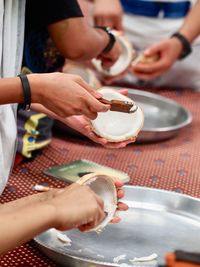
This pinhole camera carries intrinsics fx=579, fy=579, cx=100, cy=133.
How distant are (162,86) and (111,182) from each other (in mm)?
1060

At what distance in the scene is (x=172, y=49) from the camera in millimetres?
1644

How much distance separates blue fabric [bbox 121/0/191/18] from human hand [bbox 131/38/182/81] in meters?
0.15

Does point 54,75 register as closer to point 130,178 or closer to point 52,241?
point 52,241

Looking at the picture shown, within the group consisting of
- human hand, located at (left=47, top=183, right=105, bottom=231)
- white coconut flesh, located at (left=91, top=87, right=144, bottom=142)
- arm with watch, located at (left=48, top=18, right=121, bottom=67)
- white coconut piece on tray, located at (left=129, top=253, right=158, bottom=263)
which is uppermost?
arm with watch, located at (left=48, top=18, right=121, bottom=67)

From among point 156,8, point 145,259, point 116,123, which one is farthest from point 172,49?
point 145,259

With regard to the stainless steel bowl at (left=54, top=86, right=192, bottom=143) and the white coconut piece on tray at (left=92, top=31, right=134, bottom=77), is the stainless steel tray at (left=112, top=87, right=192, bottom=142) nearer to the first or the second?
the stainless steel bowl at (left=54, top=86, right=192, bottom=143)

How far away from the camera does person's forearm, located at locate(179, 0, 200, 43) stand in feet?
5.49

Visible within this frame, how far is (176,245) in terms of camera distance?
0.89 metres

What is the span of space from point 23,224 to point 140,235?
0.29 metres

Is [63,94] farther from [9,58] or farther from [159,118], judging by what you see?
[159,118]

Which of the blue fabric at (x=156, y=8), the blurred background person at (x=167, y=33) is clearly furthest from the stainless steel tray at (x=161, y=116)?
the blue fabric at (x=156, y=8)

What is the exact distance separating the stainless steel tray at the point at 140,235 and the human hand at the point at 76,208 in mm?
86

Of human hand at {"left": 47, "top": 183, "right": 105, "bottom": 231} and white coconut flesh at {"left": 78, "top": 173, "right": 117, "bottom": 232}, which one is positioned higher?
human hand at {"left": 47, "top": 183, "right": 105, "bottom": 231}

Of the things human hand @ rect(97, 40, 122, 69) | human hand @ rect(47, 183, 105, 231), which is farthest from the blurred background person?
human hand @ rect(47, 183, 105, 231)
